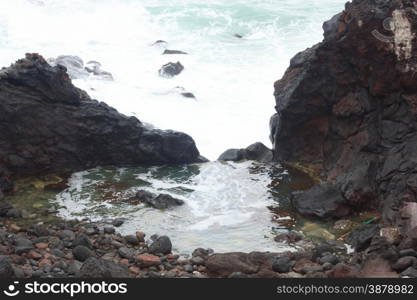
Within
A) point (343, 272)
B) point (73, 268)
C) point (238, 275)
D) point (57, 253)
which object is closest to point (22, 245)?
point (57, 253)

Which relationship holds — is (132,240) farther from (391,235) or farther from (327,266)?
(391,235)

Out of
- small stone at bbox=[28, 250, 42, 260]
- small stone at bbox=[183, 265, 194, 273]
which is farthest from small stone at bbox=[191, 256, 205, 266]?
small stone at bbox=[28, 250, 42, 260]

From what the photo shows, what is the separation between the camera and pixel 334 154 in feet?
47.3

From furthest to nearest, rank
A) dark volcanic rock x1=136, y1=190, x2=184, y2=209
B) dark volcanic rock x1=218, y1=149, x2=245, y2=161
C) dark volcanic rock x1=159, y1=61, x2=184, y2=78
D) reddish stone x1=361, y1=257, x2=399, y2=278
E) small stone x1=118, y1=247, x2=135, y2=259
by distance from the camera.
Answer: dark volcanic rock x1=159, y1=61, x2=184, y2=78 < dark volcanic rock x1=218, y1=149, x2=245, y2=161 < dark volcanic rock x1=136, y1=190, x2=184, y2=209 < small stone x1=118, y1=247, x2=135, y2=259 < reddish stone x1=361, y1=257, x2=399, y2=278

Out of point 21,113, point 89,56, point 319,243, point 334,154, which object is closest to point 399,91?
point 334,154

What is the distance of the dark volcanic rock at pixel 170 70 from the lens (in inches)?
1027

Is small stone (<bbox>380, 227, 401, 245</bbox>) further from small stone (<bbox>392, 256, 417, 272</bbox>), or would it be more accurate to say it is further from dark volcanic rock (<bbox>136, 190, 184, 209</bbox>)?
dark volcanic rock (<bbox>136, 190, 184, 209</bbox>)

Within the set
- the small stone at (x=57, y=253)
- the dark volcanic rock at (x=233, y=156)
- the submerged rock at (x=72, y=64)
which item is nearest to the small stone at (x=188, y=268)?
the small stone at (x=57, y=253)

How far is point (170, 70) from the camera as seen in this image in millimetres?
26172

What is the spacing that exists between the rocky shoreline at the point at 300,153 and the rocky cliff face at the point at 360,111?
0.03 metres

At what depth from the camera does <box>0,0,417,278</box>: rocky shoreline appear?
30.4 feet

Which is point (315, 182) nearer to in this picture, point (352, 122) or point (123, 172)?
point (352, 122)

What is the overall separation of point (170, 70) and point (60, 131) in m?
12.2

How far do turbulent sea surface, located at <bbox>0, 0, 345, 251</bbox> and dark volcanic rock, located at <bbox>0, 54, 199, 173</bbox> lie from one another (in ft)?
1.95
